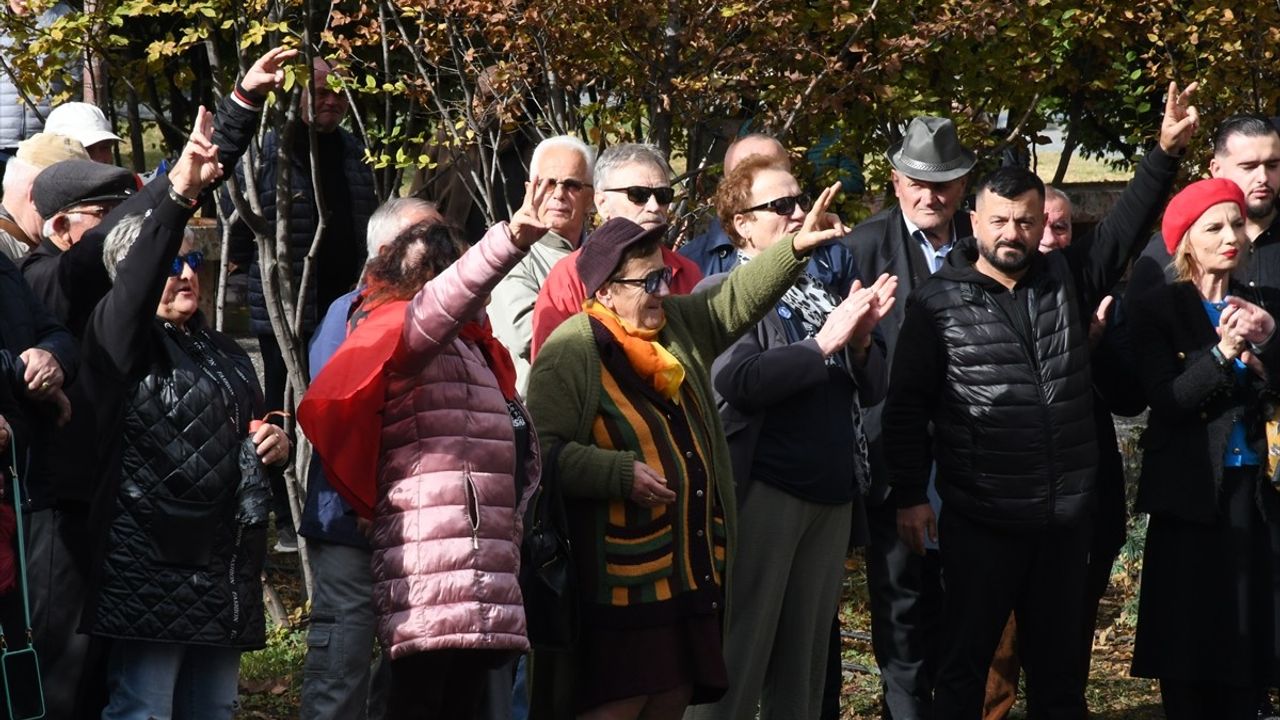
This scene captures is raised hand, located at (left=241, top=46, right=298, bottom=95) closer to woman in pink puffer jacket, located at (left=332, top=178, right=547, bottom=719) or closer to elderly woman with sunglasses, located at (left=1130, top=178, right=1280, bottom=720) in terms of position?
woman in pink puffer jacket, located at (left=332, top=178, right=547, bottom=719)

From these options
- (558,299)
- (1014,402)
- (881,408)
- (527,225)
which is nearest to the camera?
(527,225)

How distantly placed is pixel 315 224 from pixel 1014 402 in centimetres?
377

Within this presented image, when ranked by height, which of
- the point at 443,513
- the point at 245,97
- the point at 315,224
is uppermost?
the point at 315,224

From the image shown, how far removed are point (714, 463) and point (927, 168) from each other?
6.50ft

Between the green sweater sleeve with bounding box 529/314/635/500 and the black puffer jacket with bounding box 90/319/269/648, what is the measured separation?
881mm

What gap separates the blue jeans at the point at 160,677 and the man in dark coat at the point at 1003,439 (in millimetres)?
2467

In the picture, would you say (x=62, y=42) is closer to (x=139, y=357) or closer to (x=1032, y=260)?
(x=139, y=357)

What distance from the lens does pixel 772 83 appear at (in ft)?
25.3

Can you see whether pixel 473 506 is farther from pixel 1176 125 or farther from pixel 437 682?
pixel 1176 125

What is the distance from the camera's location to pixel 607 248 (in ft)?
17.4

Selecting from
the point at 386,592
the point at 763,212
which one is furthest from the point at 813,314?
the point at 386,592

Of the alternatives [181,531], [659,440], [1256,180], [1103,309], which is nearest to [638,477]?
[659,440]

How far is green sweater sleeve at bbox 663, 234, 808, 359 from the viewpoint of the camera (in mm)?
5336

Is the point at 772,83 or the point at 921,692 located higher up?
the point at 772,83
